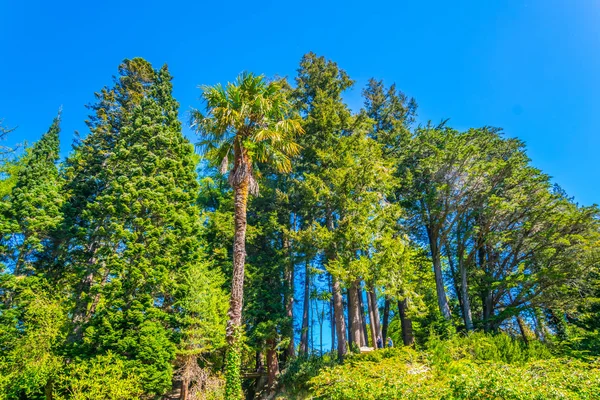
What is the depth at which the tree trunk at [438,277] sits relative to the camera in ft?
56.4

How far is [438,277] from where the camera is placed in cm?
1808

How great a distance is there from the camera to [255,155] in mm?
11266

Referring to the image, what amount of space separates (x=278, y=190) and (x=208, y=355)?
9.62 meters

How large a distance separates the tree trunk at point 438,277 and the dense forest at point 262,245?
0.10m

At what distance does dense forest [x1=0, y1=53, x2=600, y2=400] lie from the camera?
11219mm

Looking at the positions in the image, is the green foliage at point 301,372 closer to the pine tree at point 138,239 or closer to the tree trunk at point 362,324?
the tree trunk at point 362,324

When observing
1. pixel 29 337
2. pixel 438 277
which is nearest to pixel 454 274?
pixel 438 277

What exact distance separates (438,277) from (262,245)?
10659mm

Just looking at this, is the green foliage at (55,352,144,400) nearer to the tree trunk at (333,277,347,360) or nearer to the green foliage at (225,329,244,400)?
the green foliage at (225,329,244,400)

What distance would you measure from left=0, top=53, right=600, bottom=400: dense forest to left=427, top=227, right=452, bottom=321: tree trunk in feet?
0.32

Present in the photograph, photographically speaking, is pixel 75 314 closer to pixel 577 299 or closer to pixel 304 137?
pixel 304 137

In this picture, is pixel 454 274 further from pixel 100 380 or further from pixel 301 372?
pixel 100 380

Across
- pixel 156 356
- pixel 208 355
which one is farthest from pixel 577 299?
pixel 156 356

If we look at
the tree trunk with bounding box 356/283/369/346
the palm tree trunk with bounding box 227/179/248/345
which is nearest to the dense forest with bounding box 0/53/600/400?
the palm tree trunk with bounding box 227/179/248/345
